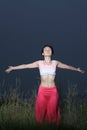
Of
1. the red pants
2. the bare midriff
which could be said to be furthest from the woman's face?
the red pants

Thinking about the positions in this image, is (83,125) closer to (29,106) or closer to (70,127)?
(70,127)

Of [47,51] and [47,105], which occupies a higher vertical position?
[47,51]

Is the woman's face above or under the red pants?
above

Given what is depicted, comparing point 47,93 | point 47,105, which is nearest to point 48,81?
point 47,93

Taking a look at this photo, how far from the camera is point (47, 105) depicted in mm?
8117

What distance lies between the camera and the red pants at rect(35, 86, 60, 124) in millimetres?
8000

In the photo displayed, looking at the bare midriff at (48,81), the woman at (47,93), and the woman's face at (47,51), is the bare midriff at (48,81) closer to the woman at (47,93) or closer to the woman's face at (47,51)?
the woman at (47,93)

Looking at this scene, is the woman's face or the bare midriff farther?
the woman's face

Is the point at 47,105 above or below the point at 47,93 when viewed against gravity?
below

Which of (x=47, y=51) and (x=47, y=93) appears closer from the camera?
(x=47, y=93)

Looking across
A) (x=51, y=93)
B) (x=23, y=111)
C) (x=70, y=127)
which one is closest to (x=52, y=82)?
(x=51, y=93)

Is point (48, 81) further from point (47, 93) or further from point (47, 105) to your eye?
point (47, 105)

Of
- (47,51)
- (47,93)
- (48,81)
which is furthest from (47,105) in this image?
(47,51)

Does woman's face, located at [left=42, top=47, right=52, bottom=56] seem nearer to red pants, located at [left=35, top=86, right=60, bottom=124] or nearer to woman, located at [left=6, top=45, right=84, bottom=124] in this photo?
woman, located at [left=6, top=45, right=84, bottom=124]
